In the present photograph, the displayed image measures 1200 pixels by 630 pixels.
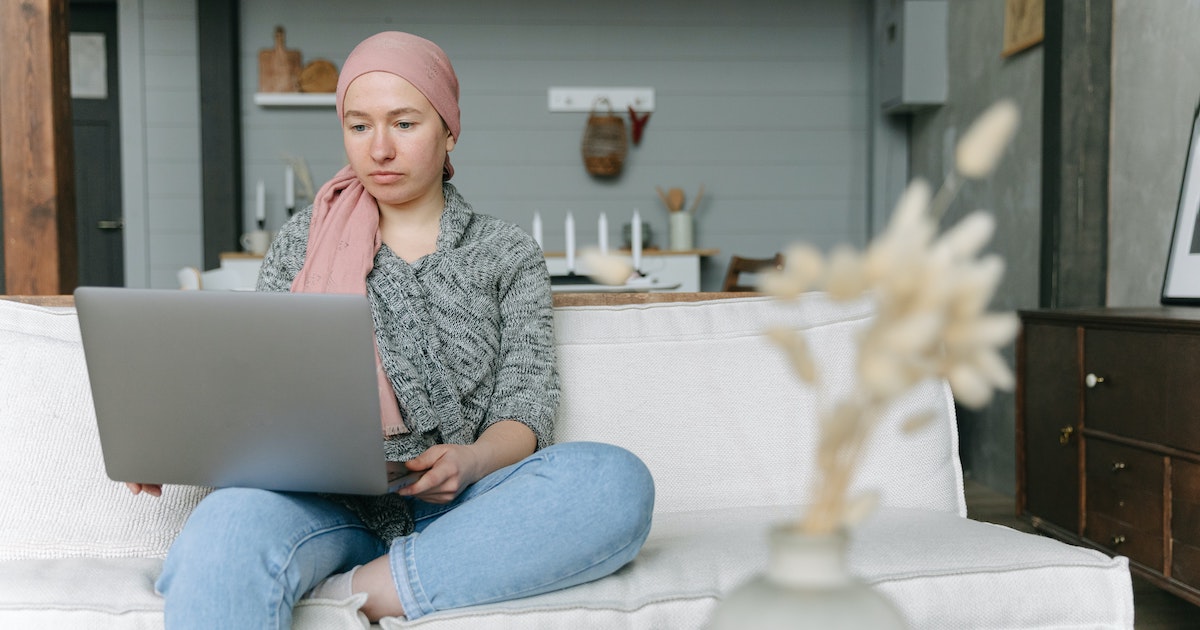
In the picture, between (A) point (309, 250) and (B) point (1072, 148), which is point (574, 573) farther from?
(B) point (1072, 148)

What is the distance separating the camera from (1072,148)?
9.95 ft

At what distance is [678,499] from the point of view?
5.47 ft

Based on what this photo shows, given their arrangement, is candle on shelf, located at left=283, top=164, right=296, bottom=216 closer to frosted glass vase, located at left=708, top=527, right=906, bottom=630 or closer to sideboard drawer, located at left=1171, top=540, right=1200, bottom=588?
sideboard drawer, located at left=1171, top=540, right=1200, bottom=588

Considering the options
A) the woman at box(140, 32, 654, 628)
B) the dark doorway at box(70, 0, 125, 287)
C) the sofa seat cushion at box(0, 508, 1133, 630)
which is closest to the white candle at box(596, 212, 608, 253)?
the woman at box(140, 32, 654, 628)

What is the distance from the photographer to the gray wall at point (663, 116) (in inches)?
194

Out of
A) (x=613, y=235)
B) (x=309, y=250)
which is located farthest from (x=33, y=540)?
(x=613, y=235)

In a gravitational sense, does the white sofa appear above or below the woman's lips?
below

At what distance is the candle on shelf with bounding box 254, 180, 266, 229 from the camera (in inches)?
186

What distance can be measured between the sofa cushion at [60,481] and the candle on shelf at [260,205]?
321 cm

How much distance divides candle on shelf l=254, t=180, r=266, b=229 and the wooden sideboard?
3418 millimetres

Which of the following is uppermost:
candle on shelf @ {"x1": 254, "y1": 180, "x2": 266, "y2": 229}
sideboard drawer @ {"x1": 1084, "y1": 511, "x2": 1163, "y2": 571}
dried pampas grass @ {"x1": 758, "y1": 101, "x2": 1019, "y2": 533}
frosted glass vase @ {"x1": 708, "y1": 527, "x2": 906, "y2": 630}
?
candle on shelf @ {"x1": 254, "y1": 180, "x2": 266, "y2": 229}

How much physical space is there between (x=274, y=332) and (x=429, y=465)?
0.31 meters

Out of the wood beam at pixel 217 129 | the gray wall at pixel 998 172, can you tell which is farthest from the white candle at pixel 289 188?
the gray wall at pixel 998 172

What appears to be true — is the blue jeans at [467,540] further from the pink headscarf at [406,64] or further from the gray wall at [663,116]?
the gray wall at [663,116]
